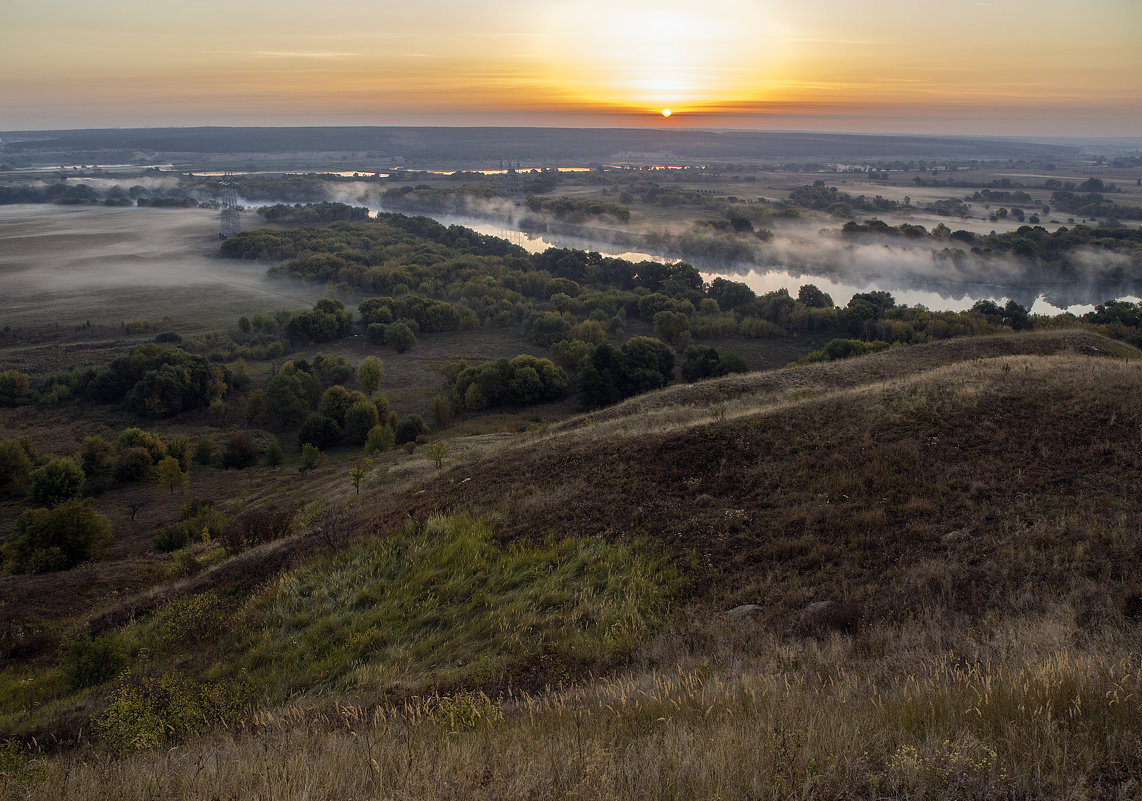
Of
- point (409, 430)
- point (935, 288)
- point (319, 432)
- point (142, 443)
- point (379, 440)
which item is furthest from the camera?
point (935, 288)

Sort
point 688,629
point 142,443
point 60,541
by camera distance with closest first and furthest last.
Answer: point 688,629
point 60,541
point 142,443

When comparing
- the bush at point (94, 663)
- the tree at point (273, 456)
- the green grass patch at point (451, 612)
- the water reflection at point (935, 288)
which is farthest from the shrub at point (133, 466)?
the water reflection at point (935, 288)

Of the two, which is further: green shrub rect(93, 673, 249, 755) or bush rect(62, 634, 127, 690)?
bush rect(62, 634, 127, 690)

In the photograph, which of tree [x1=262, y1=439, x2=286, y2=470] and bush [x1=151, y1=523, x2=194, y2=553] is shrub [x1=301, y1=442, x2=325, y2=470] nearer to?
tree [x1=262, y1=439, x2=286, y2=470]

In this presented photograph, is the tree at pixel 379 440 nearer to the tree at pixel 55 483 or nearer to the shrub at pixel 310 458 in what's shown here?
the shrub at pixel 310 458

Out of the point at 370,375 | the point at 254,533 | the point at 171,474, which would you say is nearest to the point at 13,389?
the point at 370,375

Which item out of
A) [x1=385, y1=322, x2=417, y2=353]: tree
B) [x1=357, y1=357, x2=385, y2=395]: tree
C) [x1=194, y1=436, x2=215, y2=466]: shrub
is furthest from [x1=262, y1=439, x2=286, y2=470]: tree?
[x1=385, y1=322, x2=417, y2=353]: tree

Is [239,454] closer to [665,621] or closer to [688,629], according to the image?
[665,621]

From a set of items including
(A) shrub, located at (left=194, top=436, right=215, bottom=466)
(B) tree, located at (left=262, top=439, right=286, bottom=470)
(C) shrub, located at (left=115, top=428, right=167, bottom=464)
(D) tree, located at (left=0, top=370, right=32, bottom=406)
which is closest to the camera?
(C) shrub, located at (left=115, top=428, right=167, bottom=464)
